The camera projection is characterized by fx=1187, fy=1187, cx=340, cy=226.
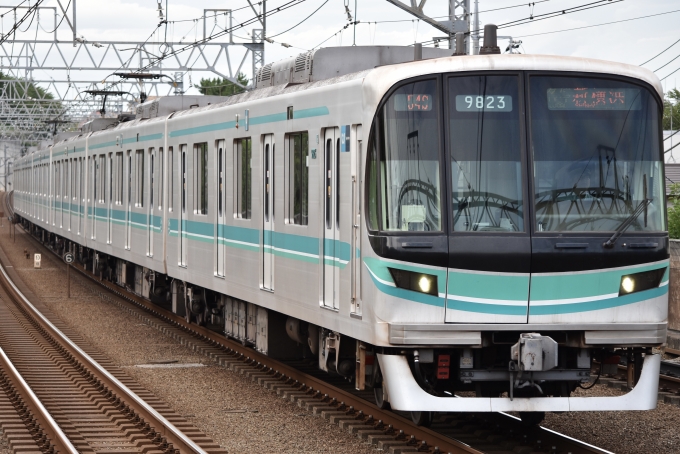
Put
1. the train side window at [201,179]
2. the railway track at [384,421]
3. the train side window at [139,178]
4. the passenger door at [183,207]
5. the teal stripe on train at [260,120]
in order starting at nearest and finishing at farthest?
the railway track at [384,421]
the teal stripe on train at [260,120]
the train side window at [201,179]
the passenger door at [183,207]
the train side window at [139,178]

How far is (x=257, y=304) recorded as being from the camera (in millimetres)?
11891

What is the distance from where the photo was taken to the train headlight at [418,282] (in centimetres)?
786

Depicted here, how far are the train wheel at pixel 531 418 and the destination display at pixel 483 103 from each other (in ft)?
7.82

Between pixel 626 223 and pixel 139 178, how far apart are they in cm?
1163

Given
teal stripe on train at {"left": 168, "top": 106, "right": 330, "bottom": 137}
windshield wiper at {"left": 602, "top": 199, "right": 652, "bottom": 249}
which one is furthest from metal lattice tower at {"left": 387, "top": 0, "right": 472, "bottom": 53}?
windshield wiper at {"left": 602, "top": 199, "right": 652, "bottom": 249}

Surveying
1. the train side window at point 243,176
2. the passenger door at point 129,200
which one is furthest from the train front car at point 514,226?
the passenger door at point 129,200

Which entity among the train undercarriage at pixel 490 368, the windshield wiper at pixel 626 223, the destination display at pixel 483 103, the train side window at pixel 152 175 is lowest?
the train undercarriage at pixel 490 368

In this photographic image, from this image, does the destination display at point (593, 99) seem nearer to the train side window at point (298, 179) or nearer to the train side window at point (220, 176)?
the train side window at point (298, 179)

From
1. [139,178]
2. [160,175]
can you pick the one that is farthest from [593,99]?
[139,178]

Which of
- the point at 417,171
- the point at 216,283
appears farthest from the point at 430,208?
the point at 216,283

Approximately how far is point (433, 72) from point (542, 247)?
4.55ft

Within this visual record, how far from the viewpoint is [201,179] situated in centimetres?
1412

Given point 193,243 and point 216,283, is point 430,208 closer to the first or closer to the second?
point 216,283

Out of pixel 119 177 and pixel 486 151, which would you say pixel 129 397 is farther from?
pixel 119 177
